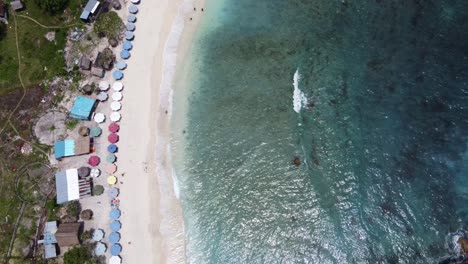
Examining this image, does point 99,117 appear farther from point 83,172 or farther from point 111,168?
point 83,172

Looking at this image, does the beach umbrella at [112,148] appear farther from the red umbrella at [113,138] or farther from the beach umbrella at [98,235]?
the beach umbrella at [98,235]

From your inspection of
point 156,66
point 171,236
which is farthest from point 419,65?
point 171,236

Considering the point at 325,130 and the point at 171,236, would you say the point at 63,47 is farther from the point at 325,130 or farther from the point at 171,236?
the point at 325,130

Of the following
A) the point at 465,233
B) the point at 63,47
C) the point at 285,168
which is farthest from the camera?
the point at 63,47

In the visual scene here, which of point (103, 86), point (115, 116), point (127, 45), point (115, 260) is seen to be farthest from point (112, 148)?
point (127, 45)

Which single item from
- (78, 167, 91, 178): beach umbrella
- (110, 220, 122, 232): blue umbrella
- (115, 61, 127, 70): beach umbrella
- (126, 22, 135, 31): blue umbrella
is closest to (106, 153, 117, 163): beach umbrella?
(78, 167, 91, 178): beach umbrella

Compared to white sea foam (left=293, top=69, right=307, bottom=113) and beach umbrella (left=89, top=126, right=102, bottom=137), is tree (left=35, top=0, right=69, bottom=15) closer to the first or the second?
beach umbrella (left=89, top=126, right=102, bottom=137)
